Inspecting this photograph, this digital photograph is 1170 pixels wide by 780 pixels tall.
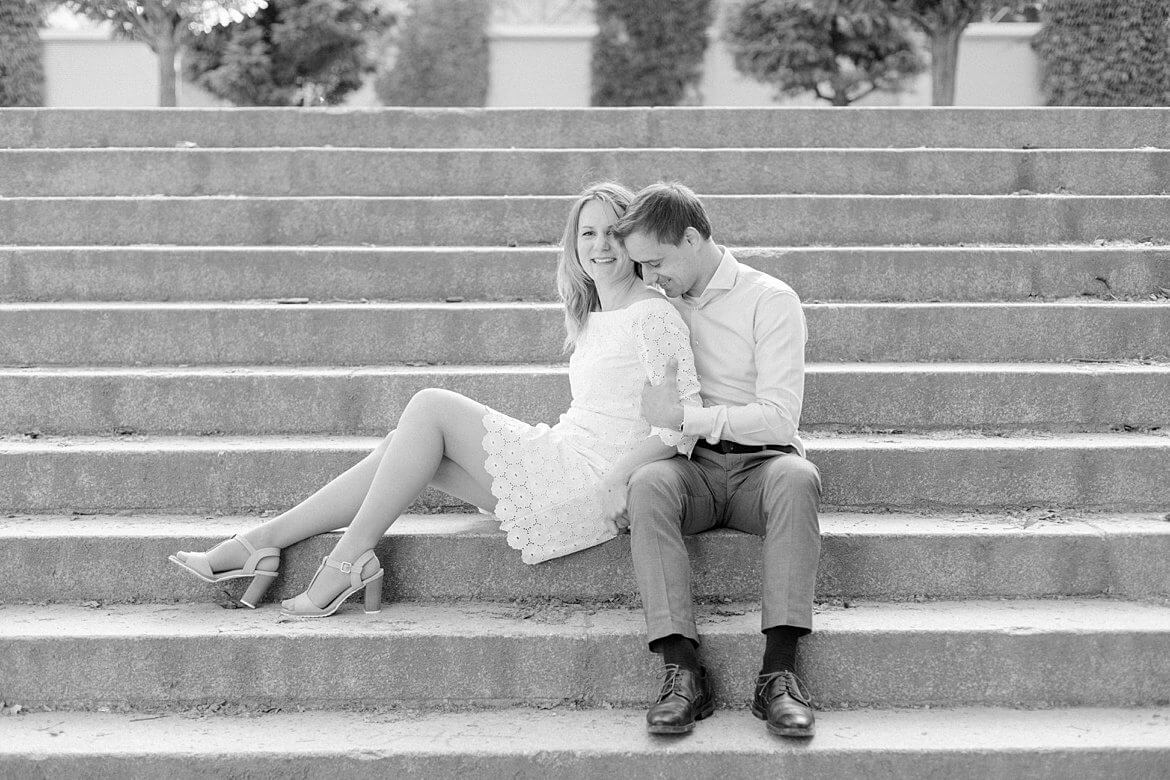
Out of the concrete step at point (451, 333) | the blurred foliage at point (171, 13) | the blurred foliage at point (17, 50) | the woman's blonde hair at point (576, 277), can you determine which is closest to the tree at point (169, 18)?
the blurred foliage at point (171, 13)

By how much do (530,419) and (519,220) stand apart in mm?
1213

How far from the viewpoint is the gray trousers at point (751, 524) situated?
2662 millimetres

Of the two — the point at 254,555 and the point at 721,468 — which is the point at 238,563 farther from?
the point at 721,468

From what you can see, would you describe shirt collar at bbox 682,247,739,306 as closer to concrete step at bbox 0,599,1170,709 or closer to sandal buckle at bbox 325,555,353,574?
concrete step at bbox 0,599,1170,709

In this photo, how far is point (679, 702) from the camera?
2.59 m

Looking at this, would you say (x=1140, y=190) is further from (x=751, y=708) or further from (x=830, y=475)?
(x=751, y=708)

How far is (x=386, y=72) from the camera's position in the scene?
12055 mm

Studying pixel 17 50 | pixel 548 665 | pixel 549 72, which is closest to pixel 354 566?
pixel 548 665

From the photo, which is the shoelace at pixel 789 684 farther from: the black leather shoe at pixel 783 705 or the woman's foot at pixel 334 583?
the woman's foot at pixel 334 583

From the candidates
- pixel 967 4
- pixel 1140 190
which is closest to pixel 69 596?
pixel 1140 190

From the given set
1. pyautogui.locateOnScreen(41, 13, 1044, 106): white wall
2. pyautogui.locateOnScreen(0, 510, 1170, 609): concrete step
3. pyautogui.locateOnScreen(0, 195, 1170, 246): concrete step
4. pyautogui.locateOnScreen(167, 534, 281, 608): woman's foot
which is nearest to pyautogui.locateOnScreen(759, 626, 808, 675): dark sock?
pyautogui.locateOnScreen(0, 510, 1170, 609): concrete step

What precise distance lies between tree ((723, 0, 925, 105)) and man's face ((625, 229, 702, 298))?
7432mm

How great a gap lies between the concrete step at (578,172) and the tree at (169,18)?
2.78m

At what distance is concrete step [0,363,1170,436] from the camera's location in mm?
3600
